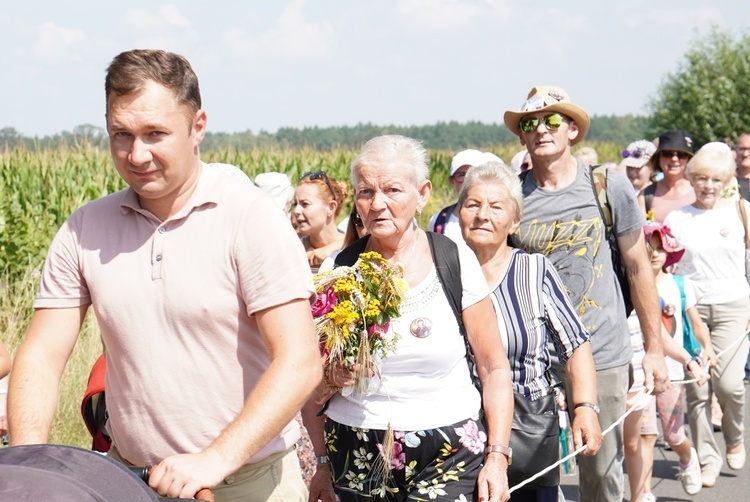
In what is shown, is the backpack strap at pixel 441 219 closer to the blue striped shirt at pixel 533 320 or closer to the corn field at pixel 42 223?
the blue striped shirt at pixel 533 320

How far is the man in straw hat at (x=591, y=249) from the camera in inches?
200

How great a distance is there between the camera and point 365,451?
12.1 feet

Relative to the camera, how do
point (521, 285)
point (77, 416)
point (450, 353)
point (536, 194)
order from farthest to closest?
point (77, 416)
point (536, 194)
point (521, 285)
point (450, 353)

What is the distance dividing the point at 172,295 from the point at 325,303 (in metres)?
1.02

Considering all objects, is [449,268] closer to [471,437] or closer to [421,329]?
[421,329]

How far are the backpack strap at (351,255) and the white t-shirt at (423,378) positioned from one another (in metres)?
0.33

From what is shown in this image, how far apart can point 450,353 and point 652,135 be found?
41410 mm

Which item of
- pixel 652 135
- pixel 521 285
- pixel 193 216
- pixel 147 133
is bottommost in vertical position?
pixel 652 135

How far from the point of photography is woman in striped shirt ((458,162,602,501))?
4355 mm

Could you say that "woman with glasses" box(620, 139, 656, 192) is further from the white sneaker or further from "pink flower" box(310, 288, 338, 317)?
"pink flower" box(310, 288, 338, 317)

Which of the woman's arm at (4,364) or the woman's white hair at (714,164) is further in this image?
the woman's white hair at (714,164)

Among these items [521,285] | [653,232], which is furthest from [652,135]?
[521,285]

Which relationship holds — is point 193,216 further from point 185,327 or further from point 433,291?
point 433,291

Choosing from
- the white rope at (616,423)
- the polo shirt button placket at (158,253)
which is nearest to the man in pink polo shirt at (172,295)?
the polo shirt button placket at (158,253)
